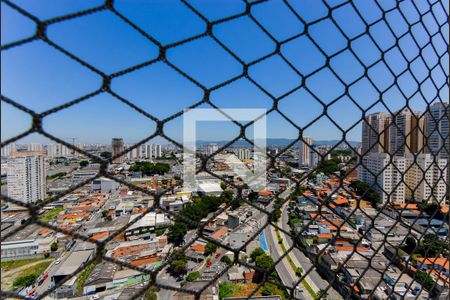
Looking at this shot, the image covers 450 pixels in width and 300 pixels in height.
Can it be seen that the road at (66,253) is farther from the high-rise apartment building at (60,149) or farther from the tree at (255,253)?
the tree at (255,253)

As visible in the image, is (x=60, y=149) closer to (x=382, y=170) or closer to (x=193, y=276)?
A: (x=382, y=170)

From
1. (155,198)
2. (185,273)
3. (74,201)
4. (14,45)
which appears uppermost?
(14,45)

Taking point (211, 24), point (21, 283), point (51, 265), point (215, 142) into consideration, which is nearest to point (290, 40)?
point (211, 24)

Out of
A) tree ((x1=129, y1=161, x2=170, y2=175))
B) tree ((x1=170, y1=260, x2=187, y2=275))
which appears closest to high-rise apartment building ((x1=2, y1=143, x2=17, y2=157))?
tree ((x1=170, y1=260, x2=187, y2=275))

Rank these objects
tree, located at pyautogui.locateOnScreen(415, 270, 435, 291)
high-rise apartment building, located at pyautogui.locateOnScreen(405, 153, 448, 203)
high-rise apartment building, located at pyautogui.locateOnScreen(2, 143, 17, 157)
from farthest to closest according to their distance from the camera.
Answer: high-rise apartment building, located at pyautogui.locateOnScreen(405, 153, 448, 203) → tree, located at pyautogui.locateOnScreen(415, 270, 435, 291) → high-rise apartment building, located at pyautogui.locateOnScreen(2, 143, 17, 157)

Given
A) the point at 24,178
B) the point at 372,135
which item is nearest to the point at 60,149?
the point at 24,178

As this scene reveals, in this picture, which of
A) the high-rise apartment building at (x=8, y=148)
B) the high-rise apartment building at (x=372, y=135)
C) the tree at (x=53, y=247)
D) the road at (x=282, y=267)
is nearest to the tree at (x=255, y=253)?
the road at (x=282, y=267)

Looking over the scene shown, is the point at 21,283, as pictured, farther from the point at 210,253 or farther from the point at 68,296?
the point at 210,253

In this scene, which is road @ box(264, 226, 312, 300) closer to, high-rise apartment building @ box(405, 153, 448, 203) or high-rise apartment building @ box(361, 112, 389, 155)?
high-rise apartment building @ box(405, 153, 448, 203)

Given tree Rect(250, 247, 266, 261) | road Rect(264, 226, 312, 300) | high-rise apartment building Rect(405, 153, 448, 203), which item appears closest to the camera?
high-rise apartment building Rect(405, 153, 448, 203)
